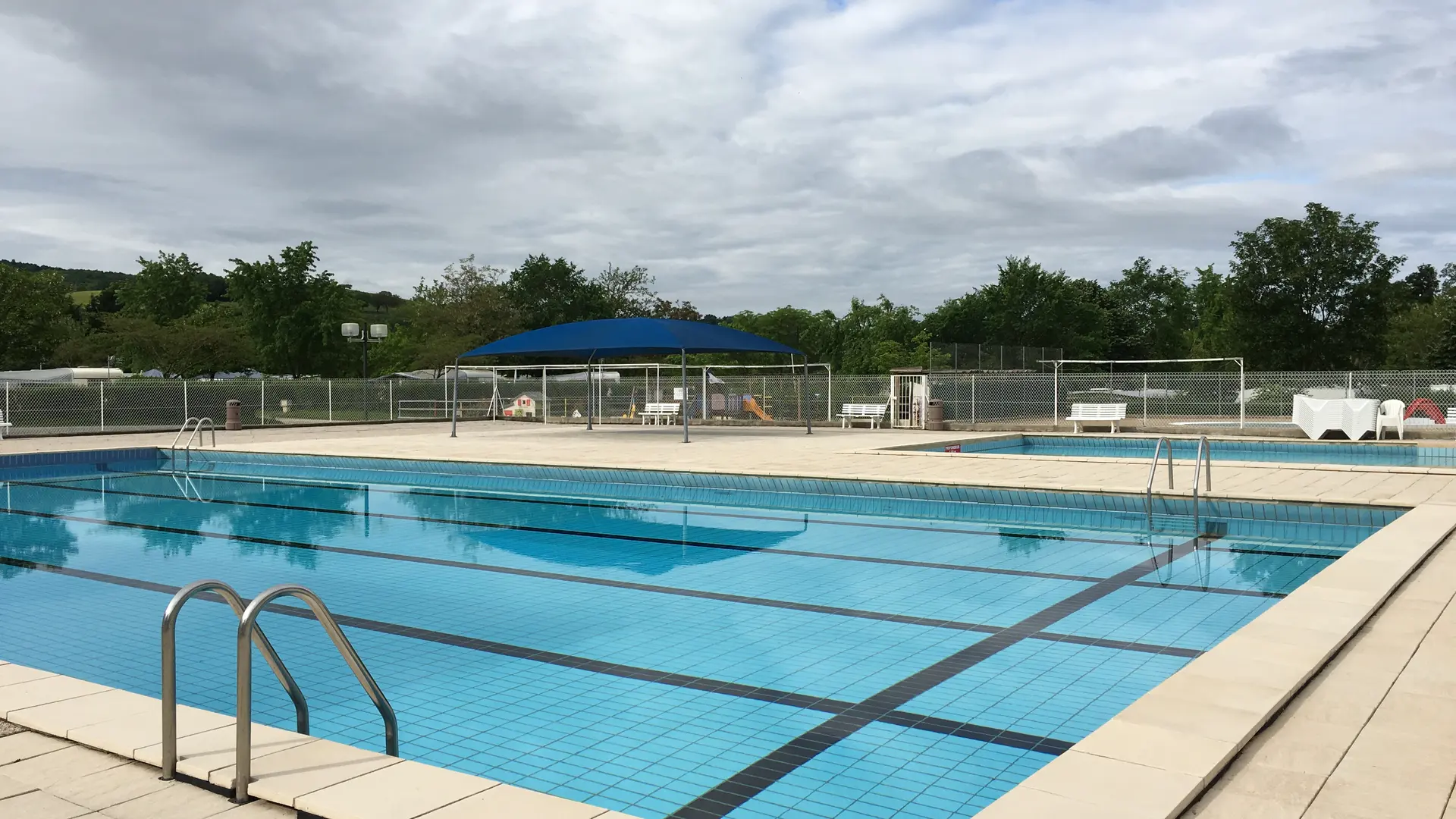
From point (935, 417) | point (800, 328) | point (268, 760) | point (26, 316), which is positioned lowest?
point (268, 760)

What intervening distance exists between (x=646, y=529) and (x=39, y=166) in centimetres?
2831

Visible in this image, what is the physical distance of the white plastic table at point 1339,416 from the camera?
1739 cm

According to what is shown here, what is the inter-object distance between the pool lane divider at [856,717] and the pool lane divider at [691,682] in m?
0.11

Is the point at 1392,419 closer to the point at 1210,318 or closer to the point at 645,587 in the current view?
the point at 645,587

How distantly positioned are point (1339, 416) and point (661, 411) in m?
15.4

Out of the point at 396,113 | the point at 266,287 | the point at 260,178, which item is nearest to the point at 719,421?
the point at 396,113

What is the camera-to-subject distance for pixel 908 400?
2347 cm

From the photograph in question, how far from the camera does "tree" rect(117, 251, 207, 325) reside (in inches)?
2275

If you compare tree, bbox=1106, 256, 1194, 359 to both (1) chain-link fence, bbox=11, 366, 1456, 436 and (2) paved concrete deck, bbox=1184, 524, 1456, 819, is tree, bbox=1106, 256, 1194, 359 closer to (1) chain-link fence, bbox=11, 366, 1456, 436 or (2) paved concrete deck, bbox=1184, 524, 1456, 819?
(1) chain-link fence, bbox=11, 366, 1456, 436

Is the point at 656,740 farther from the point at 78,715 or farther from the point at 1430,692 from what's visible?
the point at 1430,692

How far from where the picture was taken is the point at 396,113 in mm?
21328

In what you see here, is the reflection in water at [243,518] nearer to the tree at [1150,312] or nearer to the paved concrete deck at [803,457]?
the paved concrete deck at [803,457]

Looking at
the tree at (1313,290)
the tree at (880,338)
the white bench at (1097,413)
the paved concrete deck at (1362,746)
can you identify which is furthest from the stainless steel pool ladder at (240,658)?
the tree at (880,338)

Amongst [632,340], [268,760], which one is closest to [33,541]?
[268,760]
